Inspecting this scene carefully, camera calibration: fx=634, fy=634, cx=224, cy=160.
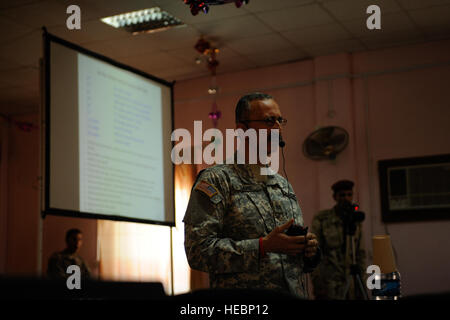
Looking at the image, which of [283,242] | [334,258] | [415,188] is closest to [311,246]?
[283,242]

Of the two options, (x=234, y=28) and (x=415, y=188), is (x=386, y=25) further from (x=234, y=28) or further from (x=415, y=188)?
(x=415, y=188)

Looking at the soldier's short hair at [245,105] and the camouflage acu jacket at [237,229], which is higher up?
the soldier's short hair at [245,105]

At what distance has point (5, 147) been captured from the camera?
336 inches

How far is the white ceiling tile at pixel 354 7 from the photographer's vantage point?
16.6 feet

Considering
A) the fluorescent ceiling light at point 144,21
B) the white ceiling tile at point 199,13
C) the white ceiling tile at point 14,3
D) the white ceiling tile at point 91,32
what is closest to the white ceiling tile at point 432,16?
the white ceiling tile at point 199,13

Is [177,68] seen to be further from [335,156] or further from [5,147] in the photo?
[5,147]

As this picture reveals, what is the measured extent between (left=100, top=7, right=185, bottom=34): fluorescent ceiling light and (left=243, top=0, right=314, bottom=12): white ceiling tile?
685mm

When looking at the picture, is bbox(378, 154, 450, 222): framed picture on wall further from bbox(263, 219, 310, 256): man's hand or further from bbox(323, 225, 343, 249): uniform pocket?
bbox(263, 219, 310, 256): man's hand

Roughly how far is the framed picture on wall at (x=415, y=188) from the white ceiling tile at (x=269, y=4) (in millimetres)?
1887

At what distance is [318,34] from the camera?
581 cm

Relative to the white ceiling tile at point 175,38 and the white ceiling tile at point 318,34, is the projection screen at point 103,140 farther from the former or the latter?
the white ceiling tile at point 318,34

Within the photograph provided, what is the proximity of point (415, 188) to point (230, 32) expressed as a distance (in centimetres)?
225

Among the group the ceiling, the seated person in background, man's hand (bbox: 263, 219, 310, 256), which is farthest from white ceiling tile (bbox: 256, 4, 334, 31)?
man's hand (bbox: 263, 219, 310, 256)
